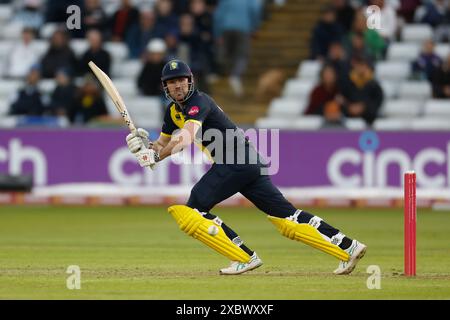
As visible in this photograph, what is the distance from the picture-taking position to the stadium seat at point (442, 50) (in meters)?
20.4

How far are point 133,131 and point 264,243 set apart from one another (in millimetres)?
3991

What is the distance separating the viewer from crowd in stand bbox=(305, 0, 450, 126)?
64.8ft

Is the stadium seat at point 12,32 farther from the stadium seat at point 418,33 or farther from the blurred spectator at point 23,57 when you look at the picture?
the stadium seat at point 418,33

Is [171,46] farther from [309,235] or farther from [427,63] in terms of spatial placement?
[309,235]

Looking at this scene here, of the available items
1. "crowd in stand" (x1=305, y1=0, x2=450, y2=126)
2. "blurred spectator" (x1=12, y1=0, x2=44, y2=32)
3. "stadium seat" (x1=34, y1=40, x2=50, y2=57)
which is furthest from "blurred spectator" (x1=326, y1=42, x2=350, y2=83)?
"blurred spectator" (x1=12, y1=0, x2=44, y2=32)

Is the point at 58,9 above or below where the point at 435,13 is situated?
above

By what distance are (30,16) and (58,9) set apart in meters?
0.65

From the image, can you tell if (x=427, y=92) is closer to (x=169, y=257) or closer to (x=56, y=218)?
(x=56, y=218)

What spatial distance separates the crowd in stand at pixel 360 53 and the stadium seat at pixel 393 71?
21 cm

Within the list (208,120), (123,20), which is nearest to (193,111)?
(208,120)

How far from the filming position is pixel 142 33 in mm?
21812

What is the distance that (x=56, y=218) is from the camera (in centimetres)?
1719
